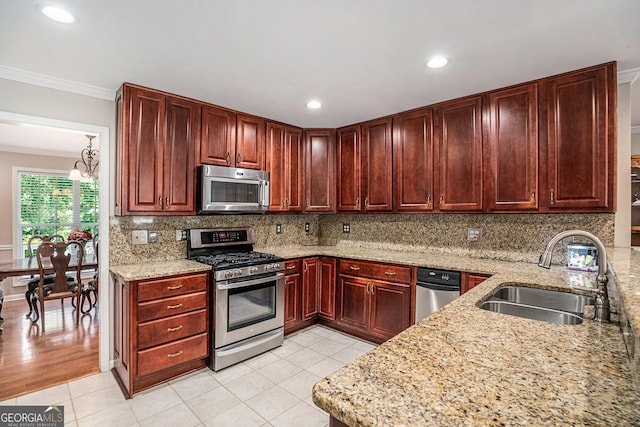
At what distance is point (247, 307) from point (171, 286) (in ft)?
2.40

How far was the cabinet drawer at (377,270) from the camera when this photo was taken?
2977 mm

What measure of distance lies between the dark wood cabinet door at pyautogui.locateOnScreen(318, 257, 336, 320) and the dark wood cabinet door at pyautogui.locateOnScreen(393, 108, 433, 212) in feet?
3.28

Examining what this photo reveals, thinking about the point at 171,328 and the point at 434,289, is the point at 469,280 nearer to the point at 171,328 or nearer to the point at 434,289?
the point at 434,289

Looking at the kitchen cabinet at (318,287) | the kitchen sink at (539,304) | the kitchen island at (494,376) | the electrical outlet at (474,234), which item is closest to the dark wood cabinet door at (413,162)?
the electrical outlet at (474,234)

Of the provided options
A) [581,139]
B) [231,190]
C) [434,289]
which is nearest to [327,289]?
[434,289]

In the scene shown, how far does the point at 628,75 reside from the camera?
7.56ft

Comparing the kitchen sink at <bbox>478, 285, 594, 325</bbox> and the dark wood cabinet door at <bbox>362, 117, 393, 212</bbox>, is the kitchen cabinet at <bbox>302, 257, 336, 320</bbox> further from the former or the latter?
the kitchen sink at <bbox>478, 285, 594, 325</bbox>

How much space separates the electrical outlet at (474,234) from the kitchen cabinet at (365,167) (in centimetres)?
83

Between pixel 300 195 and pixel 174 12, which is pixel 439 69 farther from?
pixel 300 195

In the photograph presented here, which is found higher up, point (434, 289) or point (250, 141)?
point (250, 141)

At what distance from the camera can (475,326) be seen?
121 centimetres

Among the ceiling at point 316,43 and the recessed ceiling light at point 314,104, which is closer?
the ceiling at point 316,43

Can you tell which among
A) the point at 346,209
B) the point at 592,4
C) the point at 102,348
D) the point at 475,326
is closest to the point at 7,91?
the point at 102,348

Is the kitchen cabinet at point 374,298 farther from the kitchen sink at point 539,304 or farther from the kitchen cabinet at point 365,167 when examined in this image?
the kitchen sink at point 539,304
